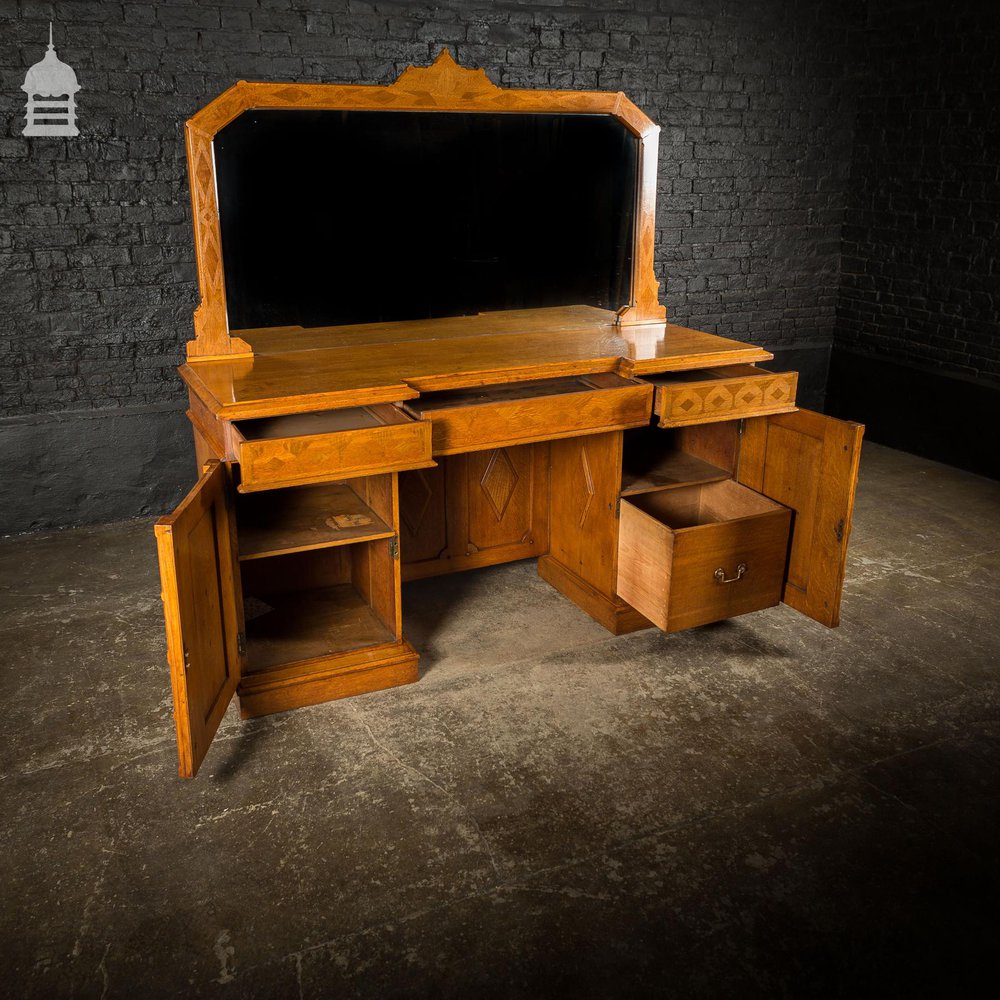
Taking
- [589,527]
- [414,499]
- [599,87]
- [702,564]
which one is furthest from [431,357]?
[599,87]

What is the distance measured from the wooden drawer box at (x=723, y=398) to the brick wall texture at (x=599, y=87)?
2.14 meters

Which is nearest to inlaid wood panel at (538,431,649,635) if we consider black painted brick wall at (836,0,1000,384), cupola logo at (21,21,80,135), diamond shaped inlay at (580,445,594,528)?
diamond shaped inlay at (580,445,594,528)

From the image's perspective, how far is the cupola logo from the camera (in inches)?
137

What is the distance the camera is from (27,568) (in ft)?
11.8

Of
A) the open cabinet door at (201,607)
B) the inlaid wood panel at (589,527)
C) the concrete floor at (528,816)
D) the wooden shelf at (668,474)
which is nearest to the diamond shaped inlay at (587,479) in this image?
the inlaid wood panel at (589,527)

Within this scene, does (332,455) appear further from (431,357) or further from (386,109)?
(386,109)

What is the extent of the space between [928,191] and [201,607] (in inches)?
169

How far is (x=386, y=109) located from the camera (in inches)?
121

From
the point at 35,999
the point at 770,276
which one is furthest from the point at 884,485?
the point at 35,999

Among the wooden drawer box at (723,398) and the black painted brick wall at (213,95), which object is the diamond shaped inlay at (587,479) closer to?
the wooden drawer box at (723,398)

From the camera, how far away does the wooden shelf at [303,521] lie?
101 inches

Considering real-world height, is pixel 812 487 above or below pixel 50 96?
below

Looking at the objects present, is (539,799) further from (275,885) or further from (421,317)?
(421,317)

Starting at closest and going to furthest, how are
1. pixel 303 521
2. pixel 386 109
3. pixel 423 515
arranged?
pixel 303 521, pixel 386 109, pixel 423 515
